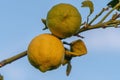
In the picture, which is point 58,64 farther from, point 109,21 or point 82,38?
point 109,21

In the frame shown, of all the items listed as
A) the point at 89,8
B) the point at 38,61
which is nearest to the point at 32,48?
the point at 38,61

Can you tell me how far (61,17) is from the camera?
7.66ft

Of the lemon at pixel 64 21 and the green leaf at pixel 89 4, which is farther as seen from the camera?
the green leaf at pixel 89 4

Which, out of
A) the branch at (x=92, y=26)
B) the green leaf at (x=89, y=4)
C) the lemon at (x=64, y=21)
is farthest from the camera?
the green leaf at (x=89, y=4)

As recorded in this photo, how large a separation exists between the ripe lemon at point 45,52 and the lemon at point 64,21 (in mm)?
82

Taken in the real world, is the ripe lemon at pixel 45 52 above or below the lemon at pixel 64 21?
below

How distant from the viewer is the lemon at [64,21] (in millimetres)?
2283

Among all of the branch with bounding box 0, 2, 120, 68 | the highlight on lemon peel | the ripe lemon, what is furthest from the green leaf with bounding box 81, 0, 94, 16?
the ripe lemon

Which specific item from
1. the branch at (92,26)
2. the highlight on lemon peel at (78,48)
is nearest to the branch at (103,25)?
the branch at (92,26)

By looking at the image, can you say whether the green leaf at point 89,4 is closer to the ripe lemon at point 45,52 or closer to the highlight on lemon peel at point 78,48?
the highlight on lemon peel at point 78,48

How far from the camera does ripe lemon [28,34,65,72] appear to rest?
7.23 ft

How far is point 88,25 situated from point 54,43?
10.4 inches

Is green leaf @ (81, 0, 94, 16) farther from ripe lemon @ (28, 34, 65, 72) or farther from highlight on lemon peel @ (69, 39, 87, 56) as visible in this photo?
ripe lemon @ (28, 34, 65, 72)

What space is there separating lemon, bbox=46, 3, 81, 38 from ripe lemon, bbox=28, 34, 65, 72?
0.08 meters
